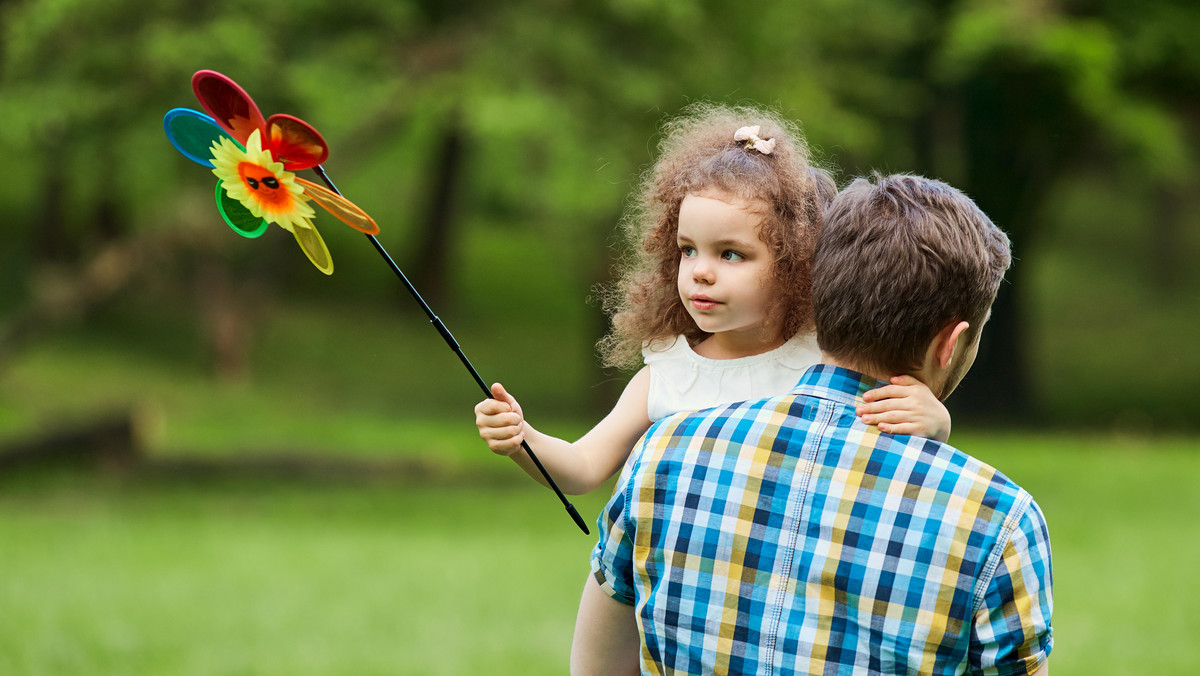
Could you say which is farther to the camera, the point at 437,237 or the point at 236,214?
the point at 437,237

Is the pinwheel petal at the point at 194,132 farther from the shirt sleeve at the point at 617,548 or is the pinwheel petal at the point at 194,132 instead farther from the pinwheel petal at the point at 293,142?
the shirt sleeve at the point at 617,548

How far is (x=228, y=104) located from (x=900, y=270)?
940 millimetres

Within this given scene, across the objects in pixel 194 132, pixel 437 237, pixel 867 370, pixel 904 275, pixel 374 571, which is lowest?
pixel 374 571

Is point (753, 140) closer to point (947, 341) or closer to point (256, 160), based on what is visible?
point (947, 341)

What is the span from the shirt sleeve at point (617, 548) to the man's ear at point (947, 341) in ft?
1.37

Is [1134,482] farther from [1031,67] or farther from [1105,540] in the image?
[1031,67]

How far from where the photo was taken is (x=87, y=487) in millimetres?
11227

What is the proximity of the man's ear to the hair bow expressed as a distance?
482 mm

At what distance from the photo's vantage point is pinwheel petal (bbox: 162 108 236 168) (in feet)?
5.92

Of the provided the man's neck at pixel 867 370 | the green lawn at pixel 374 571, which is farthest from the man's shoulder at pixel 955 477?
the green lawn at pixel 374 571

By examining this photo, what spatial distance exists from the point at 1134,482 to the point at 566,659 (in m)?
7.32

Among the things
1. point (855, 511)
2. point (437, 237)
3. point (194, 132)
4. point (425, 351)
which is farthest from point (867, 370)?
point (437, 237)

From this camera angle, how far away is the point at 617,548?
5.51 feet

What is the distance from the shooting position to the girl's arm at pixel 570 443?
6.16 feet
